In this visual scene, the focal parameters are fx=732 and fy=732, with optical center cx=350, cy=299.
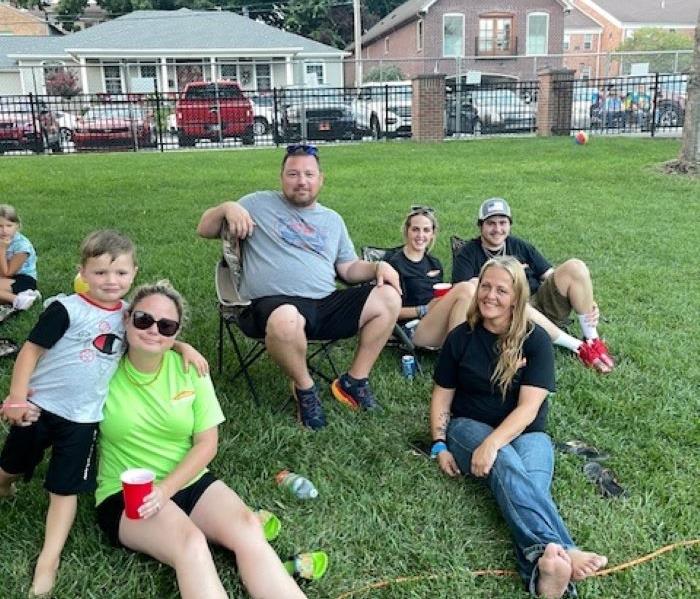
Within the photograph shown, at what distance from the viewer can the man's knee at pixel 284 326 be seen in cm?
342

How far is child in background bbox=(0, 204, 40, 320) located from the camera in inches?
200

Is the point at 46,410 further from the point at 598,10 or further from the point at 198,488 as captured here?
the point at 598,10

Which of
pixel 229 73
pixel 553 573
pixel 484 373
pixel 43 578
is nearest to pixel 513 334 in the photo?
pixel 484 373

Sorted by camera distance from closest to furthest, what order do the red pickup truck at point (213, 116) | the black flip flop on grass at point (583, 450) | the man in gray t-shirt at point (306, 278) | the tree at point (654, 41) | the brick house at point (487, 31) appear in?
1. the black flip flop on grass at point (583, 450)
2. the man in gray t-shirt at point (306, 278)
3. the red pickup truck at point (213, 116)
4. the brick house at point (487, 31)
5. the tree at point (654, 41)

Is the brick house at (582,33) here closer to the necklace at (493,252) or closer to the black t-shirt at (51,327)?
the necklace at (493,252)

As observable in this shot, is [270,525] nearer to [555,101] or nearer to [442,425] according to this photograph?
[442,425]

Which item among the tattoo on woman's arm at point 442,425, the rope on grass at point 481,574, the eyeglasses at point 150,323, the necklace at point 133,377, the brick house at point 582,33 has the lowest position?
the rope on grass at point 481,574

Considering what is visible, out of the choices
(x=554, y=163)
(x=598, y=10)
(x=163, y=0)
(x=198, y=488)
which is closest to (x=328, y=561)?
(x=198, y=488)

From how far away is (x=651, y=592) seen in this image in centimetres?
241

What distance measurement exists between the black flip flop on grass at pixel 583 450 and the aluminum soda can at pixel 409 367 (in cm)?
102

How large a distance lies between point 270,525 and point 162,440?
0.51 m

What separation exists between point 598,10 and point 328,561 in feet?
196

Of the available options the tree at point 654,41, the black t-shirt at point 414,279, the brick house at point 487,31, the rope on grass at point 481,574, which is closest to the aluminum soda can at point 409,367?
the black t-shirt at point 414,279

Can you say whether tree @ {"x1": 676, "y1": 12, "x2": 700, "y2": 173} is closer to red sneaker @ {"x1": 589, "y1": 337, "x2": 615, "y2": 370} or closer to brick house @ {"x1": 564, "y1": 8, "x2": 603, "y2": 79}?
red sneaker @ {"x1": 589, "y1": 337, "x2": 615, "y2": 370}
